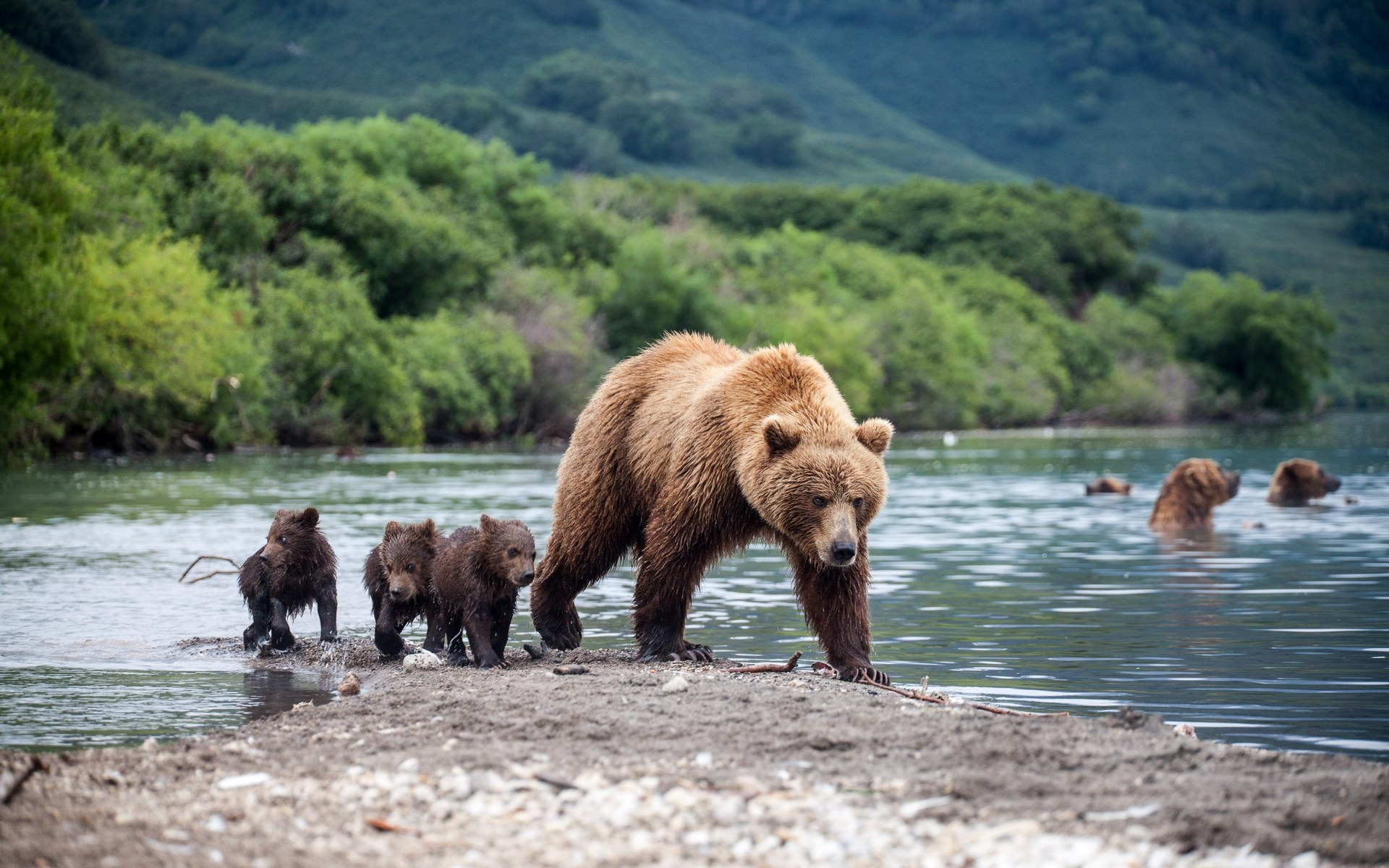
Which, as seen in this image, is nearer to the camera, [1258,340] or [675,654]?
[675,654]

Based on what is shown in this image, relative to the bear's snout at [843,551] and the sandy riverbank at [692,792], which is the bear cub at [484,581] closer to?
the sandy riverbank at [692,792]

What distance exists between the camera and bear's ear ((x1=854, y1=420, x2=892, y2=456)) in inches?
373

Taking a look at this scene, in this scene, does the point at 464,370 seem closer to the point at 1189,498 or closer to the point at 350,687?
the point at 1189,498

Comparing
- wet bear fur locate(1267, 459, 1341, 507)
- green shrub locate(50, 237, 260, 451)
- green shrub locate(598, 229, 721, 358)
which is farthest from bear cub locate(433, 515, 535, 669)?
green shrub locate(598, 229, 721, 358)

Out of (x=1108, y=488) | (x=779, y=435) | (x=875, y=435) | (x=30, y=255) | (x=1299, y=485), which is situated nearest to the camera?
(x=779, y=435)

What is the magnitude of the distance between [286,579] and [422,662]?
4.81 feet

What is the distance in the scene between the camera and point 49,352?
106ft

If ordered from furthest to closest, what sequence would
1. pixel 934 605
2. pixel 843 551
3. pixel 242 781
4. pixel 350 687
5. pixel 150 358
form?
pixel 150 358
pixel 934 605
pixel 350 687
pixel 843 551
pixel 242 781

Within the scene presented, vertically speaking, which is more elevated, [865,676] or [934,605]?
[865,676]

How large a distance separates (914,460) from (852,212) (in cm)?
8835

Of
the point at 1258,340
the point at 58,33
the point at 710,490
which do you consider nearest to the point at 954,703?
the point at 710,490

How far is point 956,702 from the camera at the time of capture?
882cm

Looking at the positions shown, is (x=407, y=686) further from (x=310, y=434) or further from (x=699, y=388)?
(x=310, y=434)

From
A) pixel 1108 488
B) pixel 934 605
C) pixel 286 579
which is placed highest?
pixel 286 579
